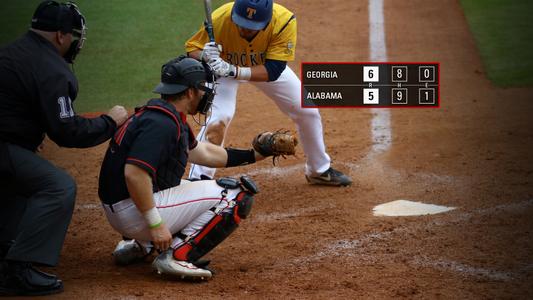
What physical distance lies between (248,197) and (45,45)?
5.17 feet

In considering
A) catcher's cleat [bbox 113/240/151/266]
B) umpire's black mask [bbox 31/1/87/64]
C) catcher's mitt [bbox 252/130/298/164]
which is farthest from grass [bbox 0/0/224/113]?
umpire's black mask [bbox 31/1/87/64]

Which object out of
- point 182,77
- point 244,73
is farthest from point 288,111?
point 182,77

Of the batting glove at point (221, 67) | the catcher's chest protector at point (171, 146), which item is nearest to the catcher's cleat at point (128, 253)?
the catcher's chest protector at point (171, 146)

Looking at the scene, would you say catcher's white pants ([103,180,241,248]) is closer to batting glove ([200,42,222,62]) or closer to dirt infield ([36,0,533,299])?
dirt infield ([36,0,533,299])

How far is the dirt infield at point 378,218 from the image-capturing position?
4.80 m

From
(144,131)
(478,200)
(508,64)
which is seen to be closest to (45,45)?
(144,131)

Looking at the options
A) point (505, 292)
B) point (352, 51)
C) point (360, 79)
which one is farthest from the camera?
point (352, 51)

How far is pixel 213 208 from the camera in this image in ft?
16.4

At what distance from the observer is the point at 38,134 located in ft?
16.0

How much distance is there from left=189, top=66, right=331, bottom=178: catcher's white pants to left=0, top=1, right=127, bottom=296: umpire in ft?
5.62

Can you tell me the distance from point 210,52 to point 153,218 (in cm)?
198

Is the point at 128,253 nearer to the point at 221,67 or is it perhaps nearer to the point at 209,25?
the point at 221,67

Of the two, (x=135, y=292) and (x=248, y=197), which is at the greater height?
(x=248, y=197)

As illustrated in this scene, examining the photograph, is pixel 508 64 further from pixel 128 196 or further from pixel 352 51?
pixel 128 196
